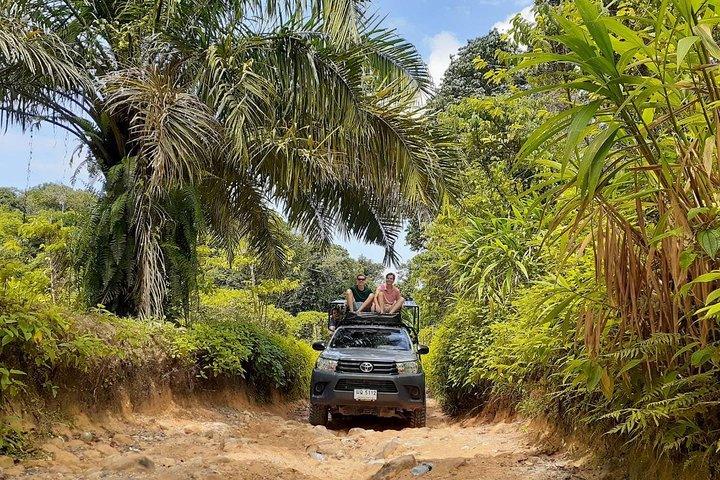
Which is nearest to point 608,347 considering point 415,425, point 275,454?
point 275,454

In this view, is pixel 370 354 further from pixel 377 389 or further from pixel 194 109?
pixel 194 109

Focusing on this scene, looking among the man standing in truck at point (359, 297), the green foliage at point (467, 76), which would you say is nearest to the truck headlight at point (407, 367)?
the man standing in truck at point (359, 297)

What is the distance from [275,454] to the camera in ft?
16.9

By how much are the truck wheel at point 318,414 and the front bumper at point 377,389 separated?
0.24 meters

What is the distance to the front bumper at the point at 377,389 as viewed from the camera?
7.41 metres

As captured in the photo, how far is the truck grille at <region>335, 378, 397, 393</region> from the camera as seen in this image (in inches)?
293

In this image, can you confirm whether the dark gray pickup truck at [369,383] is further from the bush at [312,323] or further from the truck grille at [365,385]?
the bush at [312,323]

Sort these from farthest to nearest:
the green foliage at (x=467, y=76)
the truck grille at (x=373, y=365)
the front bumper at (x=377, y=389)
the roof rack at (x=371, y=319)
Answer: the green foliage at (x=467, y=76), the roof rack at (x=371, y=319), the truck grille at (x=373, y=365), the front bumper at (x=377, y=389)

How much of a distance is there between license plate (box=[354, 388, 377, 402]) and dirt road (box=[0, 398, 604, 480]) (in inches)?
15.9

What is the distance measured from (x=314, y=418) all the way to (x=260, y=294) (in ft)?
23.5

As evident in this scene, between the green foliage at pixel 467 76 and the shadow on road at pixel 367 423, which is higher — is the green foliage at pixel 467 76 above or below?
above

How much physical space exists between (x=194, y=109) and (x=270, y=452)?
403cm

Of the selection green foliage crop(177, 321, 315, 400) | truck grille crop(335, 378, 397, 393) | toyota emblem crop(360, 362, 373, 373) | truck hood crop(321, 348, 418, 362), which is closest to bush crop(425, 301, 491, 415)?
truck hood crop(321, 348, 418, 362)

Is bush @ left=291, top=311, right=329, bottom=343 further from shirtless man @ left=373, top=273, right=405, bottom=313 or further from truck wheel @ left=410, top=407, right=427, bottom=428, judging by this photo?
truck wheel @ left=410, top=407, right=427, bottom=428
